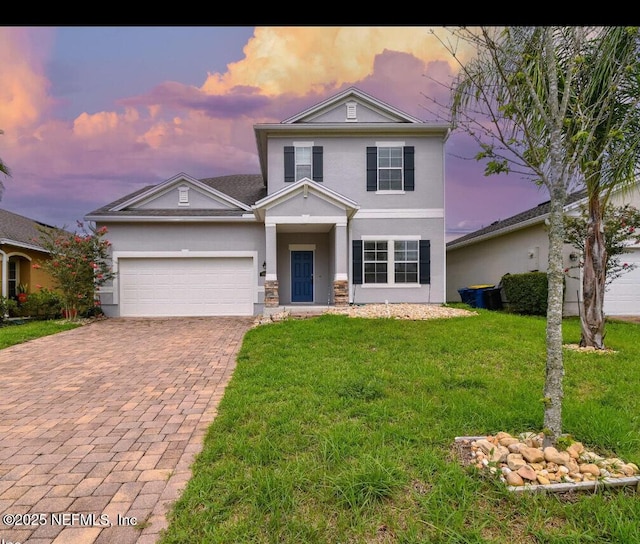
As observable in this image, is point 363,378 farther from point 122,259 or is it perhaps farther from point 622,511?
point 122,259

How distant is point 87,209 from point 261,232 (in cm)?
647

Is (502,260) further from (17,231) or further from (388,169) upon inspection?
(17,231)

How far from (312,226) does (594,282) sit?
820 centimetres

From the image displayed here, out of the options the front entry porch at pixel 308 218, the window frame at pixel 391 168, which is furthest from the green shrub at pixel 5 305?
the window frame at pixel 391 168

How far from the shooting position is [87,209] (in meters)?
13.2

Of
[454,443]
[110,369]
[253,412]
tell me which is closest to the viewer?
[454,443]

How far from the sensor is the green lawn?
8.47 metres

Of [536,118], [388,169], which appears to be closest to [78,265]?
[388,169]

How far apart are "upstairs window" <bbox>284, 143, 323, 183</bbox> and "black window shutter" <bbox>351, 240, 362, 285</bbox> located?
2733 millimetres

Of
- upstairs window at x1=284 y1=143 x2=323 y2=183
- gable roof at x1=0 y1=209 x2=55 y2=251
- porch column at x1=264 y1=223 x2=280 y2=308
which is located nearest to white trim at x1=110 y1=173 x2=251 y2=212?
porch column at x1=264 y1=223 x2=280 y2=308

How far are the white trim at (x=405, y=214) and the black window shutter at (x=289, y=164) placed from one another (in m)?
2.81

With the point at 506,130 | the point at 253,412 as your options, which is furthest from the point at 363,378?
the point at 506,130

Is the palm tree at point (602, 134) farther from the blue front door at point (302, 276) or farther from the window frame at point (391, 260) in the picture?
the blue front door at point (302, 276)

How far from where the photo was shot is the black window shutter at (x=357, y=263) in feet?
42.4
